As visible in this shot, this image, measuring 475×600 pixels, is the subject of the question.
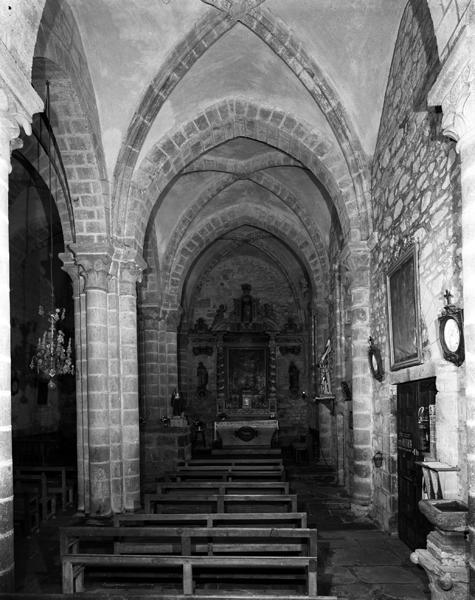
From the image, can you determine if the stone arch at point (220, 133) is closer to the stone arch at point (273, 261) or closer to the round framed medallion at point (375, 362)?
the round framed medallion at point (375, 362)

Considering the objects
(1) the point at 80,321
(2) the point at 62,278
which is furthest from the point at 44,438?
(1) the point at 80,321

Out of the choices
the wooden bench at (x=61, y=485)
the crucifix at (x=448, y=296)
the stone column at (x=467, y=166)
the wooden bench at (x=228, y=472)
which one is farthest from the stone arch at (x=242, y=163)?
the stone column at (x=467, y=166)

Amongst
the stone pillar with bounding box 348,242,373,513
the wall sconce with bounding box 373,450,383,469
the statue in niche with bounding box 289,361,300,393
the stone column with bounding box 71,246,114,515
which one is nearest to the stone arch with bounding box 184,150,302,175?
the stone pillar with bounding box 348,242,373,513

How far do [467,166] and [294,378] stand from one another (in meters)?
17.9

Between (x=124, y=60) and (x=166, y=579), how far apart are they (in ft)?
24.7

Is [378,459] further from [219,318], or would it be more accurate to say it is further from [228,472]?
[219,318]

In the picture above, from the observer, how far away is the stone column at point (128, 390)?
1081 cm

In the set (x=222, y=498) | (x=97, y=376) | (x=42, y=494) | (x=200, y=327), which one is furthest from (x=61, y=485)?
(x=200, y=327)

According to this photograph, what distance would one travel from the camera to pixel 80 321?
35.8ft

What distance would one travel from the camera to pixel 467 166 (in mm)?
4852

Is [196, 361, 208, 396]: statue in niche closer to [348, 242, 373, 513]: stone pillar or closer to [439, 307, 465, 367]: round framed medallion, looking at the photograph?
[348, 242, 373, 513]: stone pillar

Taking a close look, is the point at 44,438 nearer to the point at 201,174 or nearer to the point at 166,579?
the point at 201,174

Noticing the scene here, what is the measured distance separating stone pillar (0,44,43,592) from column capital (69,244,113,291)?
217 inches

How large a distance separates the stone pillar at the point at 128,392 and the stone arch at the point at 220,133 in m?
0.76
